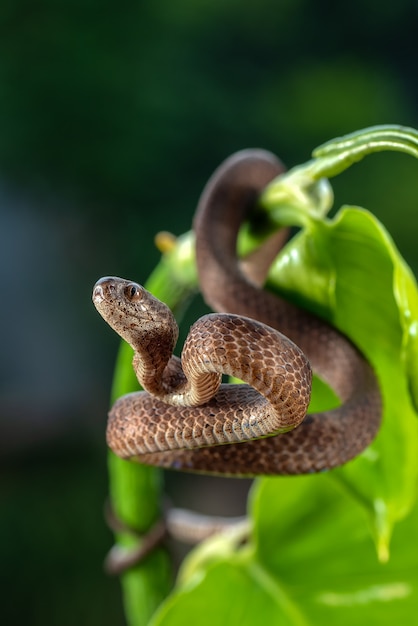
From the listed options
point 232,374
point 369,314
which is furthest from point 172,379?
point 369,314

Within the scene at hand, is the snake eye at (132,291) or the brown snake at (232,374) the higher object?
the snake eye at (132,291)

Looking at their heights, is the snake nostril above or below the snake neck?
above

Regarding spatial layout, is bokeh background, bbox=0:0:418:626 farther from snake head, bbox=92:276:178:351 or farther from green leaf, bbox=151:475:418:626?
snake head, bbox=92:276:178:351

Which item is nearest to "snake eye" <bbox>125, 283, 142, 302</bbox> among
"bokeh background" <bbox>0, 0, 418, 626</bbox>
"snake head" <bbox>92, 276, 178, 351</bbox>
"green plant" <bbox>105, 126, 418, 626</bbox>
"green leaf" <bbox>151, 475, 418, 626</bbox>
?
"snake head" <bbox>92, 276, 178, 351</bbox>

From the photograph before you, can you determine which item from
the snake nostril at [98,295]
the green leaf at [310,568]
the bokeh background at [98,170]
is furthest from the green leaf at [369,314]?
the bokeh background at [98,170]

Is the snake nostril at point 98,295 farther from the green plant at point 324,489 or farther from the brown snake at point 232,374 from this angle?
the green plant at point 324,489
